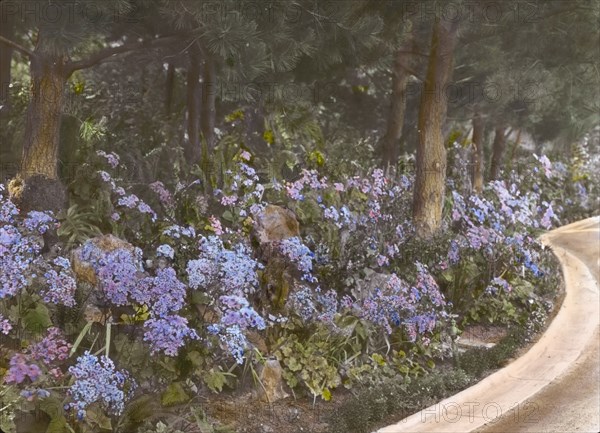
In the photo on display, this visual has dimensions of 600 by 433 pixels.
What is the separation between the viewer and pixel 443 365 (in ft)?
20.5

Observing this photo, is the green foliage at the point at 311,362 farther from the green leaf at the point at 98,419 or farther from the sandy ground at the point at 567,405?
the green leaf at the point at 98,419

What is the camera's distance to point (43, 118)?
5660 mm

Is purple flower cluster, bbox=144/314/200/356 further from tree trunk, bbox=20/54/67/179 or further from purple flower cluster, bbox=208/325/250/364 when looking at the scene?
tree trunk, bbox=20/54/67/179

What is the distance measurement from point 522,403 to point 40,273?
3.84 m

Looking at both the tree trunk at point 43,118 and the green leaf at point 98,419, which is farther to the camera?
the tree trunk at point 43,118

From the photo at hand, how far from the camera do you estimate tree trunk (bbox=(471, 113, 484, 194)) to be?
37.9 ft

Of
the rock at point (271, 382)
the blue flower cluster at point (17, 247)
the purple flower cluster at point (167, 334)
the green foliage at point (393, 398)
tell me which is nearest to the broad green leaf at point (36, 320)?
the blue flower cluster at point (17, 247)

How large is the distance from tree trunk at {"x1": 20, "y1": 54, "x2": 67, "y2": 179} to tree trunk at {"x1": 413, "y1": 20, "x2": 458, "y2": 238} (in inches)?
165

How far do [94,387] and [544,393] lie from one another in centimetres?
377

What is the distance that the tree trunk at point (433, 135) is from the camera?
26.9 feet

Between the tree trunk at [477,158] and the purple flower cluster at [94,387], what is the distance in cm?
797

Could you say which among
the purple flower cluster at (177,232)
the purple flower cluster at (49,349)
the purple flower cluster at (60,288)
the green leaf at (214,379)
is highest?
the purple flower cluster at (177,232)

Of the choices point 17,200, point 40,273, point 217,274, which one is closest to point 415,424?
point 217,274

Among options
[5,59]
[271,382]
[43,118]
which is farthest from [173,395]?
[5,59]
